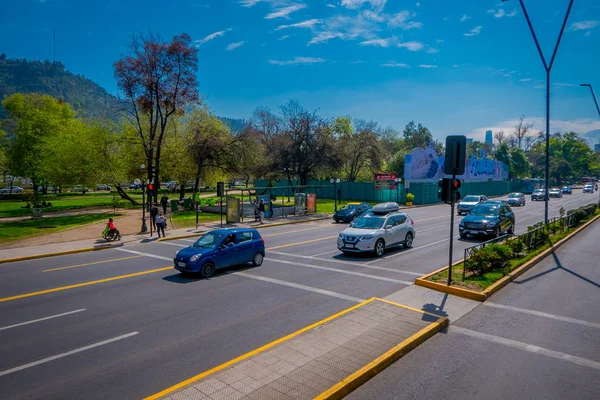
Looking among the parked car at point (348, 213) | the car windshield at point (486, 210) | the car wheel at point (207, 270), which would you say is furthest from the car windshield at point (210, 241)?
the parked car at point (348, 213)

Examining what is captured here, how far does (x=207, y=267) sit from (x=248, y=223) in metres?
16.8

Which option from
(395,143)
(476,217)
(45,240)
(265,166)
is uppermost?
(395,143)

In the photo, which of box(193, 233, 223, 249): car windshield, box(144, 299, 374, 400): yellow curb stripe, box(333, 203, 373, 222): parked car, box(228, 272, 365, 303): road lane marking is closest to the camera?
box(144, 299, 374, 400): yellow curb stripe

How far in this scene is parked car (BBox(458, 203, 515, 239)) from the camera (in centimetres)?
1928

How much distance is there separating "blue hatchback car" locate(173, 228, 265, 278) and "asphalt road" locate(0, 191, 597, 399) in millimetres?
388

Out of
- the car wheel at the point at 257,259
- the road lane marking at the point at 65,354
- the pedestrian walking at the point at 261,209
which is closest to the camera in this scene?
the road lane marking at the point at 65,354

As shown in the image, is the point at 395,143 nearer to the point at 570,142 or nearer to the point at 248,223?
the point at 570,142

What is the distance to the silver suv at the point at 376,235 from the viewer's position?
1562cm

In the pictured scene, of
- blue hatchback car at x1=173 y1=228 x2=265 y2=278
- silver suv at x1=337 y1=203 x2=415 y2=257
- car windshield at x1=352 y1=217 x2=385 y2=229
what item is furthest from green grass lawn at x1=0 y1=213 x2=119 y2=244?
car windshield at x1=352 y1=217 x2=385 y2=229

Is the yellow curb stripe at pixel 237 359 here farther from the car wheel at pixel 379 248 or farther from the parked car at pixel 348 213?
the parked car at pixel 348 213

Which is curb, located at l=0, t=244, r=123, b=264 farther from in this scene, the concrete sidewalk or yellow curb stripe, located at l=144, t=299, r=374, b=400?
yellow curb stripe, located at l=144, t=299, r=374, b=400

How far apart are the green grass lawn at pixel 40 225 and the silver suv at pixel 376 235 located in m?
16.4

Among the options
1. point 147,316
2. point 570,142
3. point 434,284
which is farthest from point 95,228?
point 570,142

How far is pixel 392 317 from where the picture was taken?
8492mm
